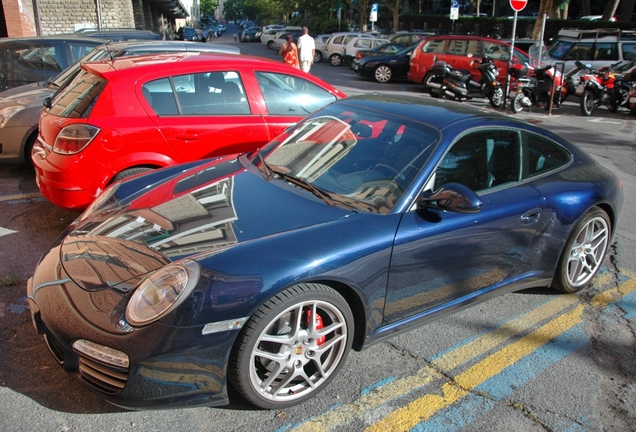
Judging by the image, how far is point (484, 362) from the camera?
3357mm

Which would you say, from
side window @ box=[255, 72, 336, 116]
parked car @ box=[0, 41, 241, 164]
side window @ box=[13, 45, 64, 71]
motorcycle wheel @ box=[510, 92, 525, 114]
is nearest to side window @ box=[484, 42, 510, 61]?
motorcycle wheel @ box=[510, 92, 525, 114]

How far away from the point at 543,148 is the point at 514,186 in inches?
21.2

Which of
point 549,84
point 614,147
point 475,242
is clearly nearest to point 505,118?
point 475,242

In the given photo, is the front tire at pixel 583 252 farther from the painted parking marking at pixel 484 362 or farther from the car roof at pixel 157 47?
the car roof at pixel 157 47

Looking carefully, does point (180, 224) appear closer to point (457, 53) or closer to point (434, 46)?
point (457, 53)

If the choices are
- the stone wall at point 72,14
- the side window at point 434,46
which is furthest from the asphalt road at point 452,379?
the stone wall at point 72,14

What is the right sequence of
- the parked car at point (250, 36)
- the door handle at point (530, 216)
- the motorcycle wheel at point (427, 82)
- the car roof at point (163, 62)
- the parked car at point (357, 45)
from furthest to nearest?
the parked car at point (250, 36) < the parked car at point (357, 45) < the motorcycle wheel at point (427, 82) < the car roof at point (163, 62) < the door handle at point (530, 216)

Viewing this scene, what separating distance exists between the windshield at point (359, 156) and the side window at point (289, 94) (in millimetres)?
1647

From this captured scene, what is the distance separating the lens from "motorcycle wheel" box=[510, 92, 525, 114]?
44.3 feet

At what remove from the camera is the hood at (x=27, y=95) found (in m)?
6.80

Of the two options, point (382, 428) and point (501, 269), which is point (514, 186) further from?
point (382, 428)

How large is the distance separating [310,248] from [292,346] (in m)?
0.50

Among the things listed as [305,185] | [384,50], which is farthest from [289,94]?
[384,50]

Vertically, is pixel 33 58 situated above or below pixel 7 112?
above
